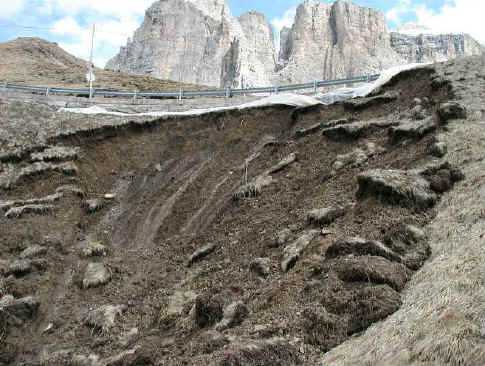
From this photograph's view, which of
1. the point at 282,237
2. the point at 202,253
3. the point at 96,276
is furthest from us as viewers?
the point at 96,276

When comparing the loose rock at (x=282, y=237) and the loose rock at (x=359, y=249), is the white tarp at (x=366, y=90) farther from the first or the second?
the loose rock at (x=359, y=249)

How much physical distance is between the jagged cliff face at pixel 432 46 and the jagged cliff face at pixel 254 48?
1.02 ft

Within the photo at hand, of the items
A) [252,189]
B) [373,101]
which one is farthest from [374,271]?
[373,101]

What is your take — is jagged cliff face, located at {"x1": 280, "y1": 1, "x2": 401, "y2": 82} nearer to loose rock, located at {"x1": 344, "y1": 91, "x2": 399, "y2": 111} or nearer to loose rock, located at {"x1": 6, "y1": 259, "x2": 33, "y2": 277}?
loose rock, located at {"x1": 344, "y1": 91, "x2": 399, "y2": 111}

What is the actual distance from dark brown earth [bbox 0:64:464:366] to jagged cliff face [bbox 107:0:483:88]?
6365cm

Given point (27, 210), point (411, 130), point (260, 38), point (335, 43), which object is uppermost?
point (260, 38)

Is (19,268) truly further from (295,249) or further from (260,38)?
(260,38)

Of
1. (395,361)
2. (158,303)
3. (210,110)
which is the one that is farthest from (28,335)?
(210,110)

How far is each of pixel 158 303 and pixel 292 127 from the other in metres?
10.4

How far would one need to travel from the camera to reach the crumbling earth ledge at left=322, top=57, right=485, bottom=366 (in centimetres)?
529

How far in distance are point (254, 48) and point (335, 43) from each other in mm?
15296

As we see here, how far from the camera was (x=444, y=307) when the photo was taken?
20.2 feet

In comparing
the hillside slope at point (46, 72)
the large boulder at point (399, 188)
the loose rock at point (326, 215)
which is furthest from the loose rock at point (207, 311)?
the hillside slope at point (46, 72)

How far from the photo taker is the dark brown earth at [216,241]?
7.77 m
